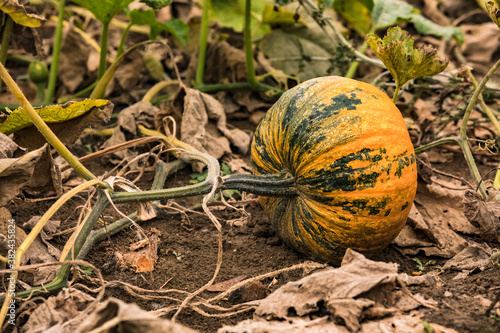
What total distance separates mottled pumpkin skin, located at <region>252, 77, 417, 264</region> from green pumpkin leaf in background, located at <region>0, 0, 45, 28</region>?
1.22m

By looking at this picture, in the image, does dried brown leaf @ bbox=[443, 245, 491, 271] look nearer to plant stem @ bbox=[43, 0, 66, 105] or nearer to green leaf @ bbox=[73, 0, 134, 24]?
green leaf @ bbox=[73, 0, 134, 24]

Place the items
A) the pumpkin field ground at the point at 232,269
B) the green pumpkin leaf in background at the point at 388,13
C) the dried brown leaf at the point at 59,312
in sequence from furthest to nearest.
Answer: the green pumpkin leaf in background at the point at 388,13 < the pumpkin field ground at the point at 232,269 < the dried brown leaf at the point at 59,312

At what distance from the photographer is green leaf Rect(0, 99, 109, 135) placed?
2.30 metres

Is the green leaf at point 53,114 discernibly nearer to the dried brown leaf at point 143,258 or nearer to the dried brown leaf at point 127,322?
the dried brown leaf at point 143,258

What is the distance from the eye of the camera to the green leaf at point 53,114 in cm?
230

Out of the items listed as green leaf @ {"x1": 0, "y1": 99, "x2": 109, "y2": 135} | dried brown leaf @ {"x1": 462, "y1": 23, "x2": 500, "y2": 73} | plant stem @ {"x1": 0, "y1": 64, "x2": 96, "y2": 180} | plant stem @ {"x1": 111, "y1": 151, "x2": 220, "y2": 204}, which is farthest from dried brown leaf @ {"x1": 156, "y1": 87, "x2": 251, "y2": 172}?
dried brown leaf @ {"x1": 462, "y1": 23, "x2": 500, "y2": 73}

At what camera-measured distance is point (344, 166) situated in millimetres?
2010

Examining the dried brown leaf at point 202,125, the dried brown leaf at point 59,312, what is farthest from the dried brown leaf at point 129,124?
the dried brown leaf at point 59,312

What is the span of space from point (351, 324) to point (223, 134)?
6.18 feet

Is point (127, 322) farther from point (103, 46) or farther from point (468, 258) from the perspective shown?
point (103, 46)

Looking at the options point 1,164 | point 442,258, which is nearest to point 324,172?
point 442,258

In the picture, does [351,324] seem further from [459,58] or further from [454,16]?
[454,16]

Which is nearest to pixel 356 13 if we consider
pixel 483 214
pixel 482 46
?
pixel 482 46

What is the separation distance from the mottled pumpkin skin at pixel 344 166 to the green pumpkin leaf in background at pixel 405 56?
5.6 inches
